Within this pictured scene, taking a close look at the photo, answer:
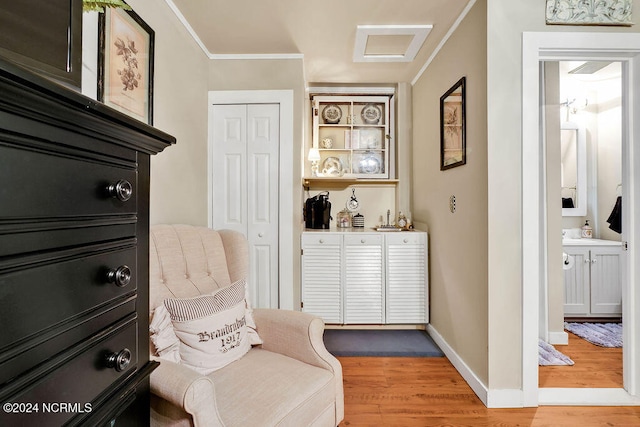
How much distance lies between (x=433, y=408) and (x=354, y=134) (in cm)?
272

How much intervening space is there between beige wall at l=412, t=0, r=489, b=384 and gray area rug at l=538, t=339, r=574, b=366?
2.22ft

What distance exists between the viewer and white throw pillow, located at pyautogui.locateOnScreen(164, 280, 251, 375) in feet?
4.61

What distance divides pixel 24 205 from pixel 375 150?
341 cm

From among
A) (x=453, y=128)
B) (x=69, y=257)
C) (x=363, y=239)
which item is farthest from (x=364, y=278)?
(x=69, y=257)

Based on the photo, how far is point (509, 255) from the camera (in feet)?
6.30

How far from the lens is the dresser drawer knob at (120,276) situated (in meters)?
0.67

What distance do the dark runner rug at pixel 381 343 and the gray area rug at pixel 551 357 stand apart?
0.73 meters

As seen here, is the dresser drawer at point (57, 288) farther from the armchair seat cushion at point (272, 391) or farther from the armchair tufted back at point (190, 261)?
the armchair tufted back at point (190, 261)

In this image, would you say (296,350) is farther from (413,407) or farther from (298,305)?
(298,305)

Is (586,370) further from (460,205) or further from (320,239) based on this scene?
(320,239)

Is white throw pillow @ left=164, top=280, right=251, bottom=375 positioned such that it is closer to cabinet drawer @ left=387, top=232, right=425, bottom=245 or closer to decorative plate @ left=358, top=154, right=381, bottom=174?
cabinet drawer @ left=387, top=232, right=425, bottom=245

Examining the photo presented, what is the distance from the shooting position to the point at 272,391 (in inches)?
50.8

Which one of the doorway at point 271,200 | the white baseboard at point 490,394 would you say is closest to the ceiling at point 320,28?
the doorway at point 271,200

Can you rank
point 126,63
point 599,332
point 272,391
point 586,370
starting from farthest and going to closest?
point 599,332, point 586,370, point 126,63, point 272,391
